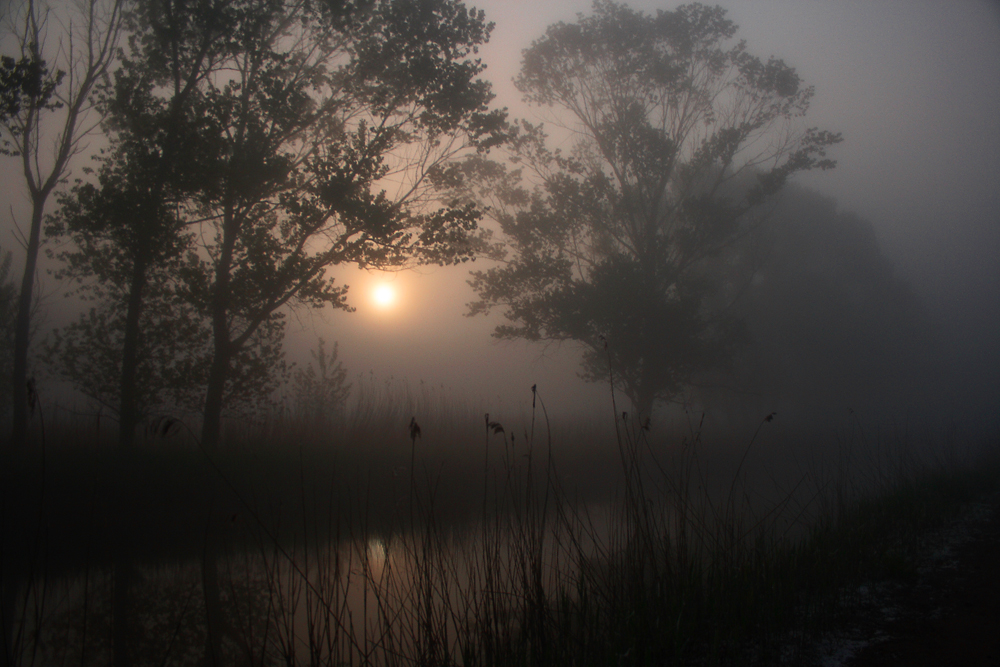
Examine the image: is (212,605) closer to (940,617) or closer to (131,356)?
(131,356)

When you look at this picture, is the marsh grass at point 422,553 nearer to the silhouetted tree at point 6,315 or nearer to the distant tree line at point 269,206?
the distant tree line at point 269,206

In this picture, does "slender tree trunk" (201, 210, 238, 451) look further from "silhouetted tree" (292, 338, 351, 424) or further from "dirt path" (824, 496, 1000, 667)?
"dirt path" (824, 496, 1000, 667)

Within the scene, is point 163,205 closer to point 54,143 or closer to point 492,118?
point 54,143

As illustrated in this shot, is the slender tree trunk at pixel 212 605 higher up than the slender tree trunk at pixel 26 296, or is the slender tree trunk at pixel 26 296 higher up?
the slender tree trunk at pixel 26 296

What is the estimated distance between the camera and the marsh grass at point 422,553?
2648 millimetres

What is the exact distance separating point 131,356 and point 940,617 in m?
8.88

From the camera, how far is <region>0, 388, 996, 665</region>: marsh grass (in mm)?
2648

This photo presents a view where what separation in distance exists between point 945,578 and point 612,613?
267 cm

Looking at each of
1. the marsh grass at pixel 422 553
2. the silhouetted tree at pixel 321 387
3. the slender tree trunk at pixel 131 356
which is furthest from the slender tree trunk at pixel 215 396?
the silhouetted tree at pixel 321 387

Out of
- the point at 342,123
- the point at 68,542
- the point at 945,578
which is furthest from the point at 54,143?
the point at 945,578

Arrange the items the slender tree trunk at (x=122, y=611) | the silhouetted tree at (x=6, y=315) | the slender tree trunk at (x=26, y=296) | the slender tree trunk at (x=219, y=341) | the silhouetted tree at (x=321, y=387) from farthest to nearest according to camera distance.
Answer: the silhouetted tree at (x=6, y=315), the silhouetted tree at (x=321, y=387), the slender tree trunk at (x=26, y=296), the slender tree trunk at (x=219, y=341), the slender tree trunk at (x=122, y=611)

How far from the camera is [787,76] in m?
12.9

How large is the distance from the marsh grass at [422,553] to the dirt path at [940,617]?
7.8 inches

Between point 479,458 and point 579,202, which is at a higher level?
point 579,202
